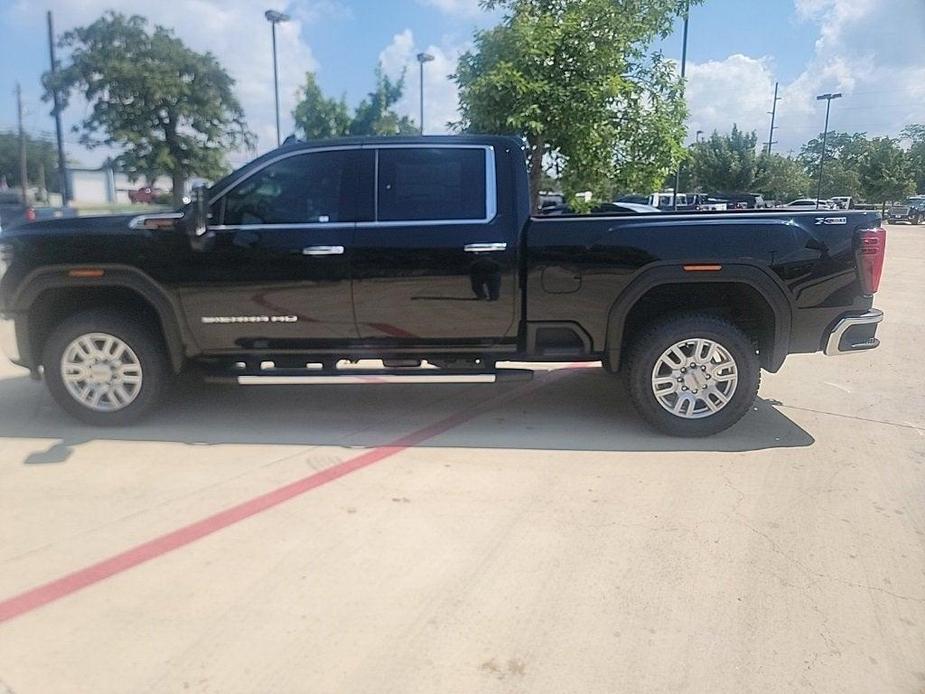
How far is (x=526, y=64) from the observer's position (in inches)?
300

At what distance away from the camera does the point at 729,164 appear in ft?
138

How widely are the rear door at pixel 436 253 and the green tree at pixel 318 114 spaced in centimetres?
1116

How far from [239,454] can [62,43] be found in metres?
27.5

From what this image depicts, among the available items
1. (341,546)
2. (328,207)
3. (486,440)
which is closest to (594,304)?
(486,440)

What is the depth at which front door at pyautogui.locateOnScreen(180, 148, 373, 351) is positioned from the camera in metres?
4.81

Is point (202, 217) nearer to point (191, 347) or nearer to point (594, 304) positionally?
point (191, 347)

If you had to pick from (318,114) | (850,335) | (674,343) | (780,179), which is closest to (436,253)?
(674,343)

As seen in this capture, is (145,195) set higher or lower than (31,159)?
lower

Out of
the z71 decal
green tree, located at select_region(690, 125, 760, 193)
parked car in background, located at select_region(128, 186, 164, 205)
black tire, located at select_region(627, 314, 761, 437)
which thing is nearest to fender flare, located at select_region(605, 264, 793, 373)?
black tire, located at select_region(627, 314, 761, 437)

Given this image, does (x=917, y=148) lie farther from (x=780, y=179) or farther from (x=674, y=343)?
(x=674, y=343)

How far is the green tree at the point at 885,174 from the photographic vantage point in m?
49.1

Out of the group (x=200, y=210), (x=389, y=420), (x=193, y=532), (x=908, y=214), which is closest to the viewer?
(x=193, y=532)

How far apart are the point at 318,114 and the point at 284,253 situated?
37.8 ft

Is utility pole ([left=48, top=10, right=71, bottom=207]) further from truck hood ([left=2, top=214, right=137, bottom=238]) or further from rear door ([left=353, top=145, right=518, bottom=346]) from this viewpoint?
rear door ([left=353, top=145, right=518, bottom=346])
